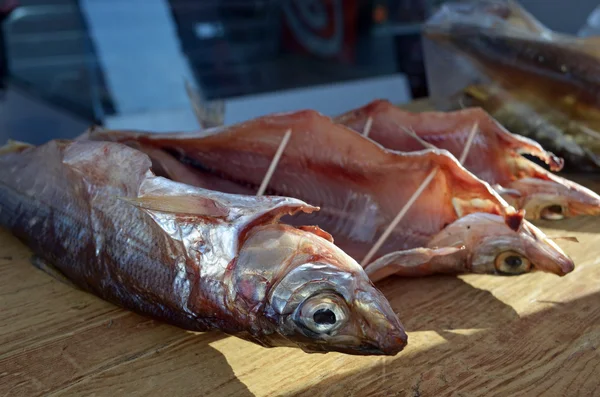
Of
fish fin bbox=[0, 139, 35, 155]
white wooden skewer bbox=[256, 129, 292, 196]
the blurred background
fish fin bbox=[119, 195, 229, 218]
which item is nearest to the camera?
fish fin bbox=[119, 195, 229, 218]

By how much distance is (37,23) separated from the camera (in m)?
6.25

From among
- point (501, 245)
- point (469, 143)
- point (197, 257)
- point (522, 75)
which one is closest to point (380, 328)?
point (197, 257)

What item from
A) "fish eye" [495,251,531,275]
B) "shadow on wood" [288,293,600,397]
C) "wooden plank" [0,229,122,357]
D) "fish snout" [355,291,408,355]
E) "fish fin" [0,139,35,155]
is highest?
"fish fin" [0,139,35,155]

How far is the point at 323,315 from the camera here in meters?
1.30

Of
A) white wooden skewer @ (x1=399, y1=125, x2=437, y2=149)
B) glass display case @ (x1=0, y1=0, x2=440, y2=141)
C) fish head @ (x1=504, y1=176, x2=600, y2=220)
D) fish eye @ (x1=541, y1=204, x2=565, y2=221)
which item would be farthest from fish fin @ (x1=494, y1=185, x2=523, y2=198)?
glass display case @ (x1=0, y1=0, x2=440, y2=141)

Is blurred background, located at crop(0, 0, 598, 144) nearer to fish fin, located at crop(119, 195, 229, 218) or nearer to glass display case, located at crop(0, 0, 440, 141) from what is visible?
glass display case, located at crop(0, 0, 440, 141)

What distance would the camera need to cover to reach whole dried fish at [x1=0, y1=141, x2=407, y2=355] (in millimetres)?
1320

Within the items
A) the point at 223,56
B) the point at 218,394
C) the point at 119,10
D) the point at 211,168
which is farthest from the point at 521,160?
the point at 223,56

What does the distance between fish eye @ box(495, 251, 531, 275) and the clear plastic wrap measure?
140 centimetres

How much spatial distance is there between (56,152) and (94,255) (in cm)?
48

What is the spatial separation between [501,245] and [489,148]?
656 mm

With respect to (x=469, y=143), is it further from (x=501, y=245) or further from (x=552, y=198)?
(x=501, y=245)

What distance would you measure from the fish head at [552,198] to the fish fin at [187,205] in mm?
1305

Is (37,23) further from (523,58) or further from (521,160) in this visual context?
(521,160)
